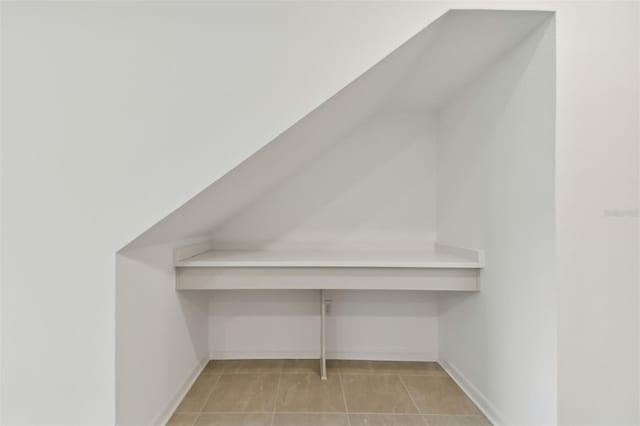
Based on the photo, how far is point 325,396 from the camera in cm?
195

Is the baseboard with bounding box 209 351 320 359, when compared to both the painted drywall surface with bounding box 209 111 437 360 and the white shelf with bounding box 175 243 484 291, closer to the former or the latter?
the painted drywall surface with bounding box 209 111 437 360

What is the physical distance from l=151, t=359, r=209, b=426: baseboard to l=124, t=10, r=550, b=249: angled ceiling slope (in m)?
0.91

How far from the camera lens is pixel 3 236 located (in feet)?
4.35

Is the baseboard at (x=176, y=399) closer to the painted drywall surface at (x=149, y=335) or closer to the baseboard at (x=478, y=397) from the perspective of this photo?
the painted drywall surface at (x=149, y=335)

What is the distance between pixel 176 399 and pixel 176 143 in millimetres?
1501

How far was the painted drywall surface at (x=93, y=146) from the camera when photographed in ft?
4.34

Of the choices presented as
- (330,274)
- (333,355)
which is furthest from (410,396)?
(330,274)

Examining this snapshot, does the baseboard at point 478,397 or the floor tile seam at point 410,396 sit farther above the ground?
the baseboard at point 478,397

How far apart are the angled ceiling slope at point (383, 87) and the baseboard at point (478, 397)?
1753mm

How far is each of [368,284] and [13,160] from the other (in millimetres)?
1764

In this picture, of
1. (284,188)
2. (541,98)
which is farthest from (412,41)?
(284,188)

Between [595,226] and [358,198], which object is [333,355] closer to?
[358,198]

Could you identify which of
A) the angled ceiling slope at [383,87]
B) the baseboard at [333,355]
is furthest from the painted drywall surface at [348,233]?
the angled ceiling slope at [383,87]

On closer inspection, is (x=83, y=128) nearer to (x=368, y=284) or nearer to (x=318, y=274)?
(x=318, y=274)
